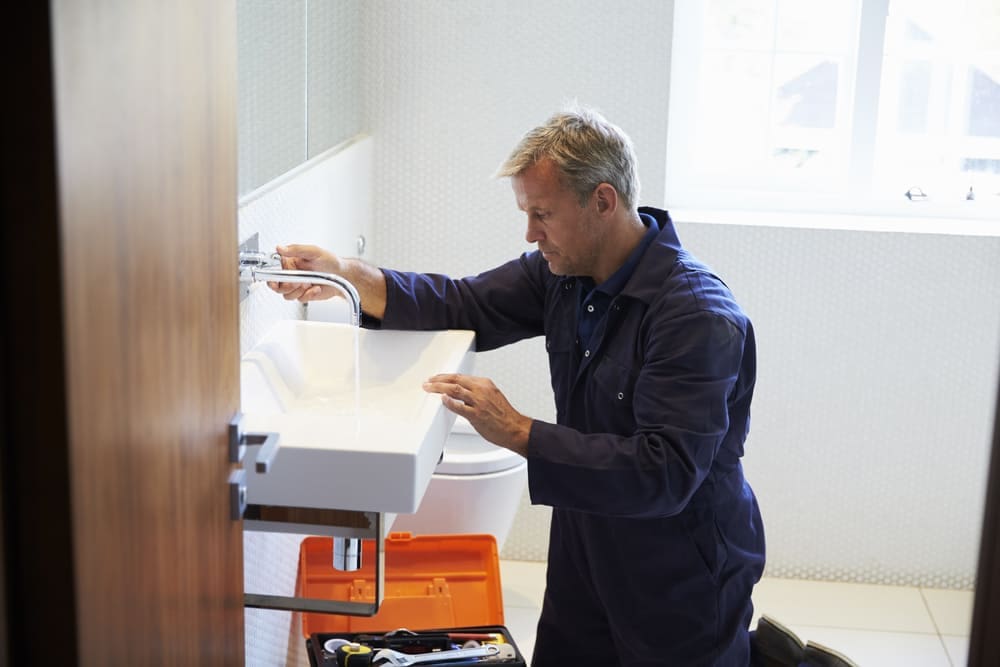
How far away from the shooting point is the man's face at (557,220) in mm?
2053

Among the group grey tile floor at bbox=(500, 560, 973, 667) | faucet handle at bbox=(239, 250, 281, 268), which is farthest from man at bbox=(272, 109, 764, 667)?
grey tile floor at bbox=(500, 560, 973, 667)

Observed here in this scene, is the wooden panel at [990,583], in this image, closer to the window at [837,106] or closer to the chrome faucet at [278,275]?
the chrome faucet at [278,275]

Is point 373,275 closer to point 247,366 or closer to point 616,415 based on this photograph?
point 247,366

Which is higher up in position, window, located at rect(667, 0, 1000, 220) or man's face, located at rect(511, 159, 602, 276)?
window, located at rect(667, 0, 1000, 220)

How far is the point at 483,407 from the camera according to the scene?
1910 millimetres

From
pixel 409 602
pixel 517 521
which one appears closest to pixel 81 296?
pixel 409 602

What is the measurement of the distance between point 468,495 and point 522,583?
841 millimetres

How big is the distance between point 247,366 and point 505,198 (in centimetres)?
165

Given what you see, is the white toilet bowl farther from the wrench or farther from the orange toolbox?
the wrench

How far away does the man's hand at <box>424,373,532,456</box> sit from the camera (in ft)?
6.21

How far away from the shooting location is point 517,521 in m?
3.69

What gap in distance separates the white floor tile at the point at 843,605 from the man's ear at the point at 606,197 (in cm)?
171

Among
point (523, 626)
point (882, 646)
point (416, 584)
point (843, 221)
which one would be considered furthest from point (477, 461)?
point (843, 221)

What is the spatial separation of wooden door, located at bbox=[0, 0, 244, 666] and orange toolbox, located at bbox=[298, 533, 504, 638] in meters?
1.13
